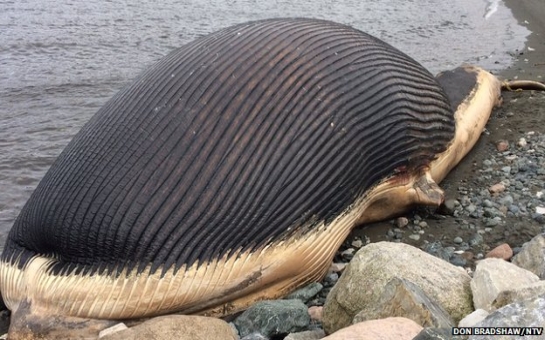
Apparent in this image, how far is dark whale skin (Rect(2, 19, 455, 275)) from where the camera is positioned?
404 cm

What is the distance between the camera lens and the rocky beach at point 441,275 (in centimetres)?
310

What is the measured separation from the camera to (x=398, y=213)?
559 cm

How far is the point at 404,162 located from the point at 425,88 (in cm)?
84

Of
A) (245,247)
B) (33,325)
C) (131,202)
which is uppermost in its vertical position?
(131,202)

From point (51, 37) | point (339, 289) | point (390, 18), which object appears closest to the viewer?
point (339, 289)

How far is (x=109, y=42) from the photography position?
11.3 meters

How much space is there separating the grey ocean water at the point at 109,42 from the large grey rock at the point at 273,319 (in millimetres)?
3050

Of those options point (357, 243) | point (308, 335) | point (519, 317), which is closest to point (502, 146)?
point (357, 243)

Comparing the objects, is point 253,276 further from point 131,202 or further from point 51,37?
point 51,37

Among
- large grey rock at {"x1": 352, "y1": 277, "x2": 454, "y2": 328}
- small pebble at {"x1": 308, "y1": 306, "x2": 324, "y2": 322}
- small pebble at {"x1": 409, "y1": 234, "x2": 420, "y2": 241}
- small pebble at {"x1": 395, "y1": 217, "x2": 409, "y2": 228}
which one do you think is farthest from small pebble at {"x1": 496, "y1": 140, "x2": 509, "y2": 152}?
large grey rock at {"x1": 352, "y1": 277, "x2": 454, "y2": 328}

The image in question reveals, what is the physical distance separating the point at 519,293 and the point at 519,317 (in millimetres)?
584

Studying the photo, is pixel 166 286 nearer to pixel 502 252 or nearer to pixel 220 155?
pixel 220 155

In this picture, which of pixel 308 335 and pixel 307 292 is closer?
pixel 308 335

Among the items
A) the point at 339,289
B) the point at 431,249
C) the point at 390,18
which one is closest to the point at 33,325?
the point at 339,289
